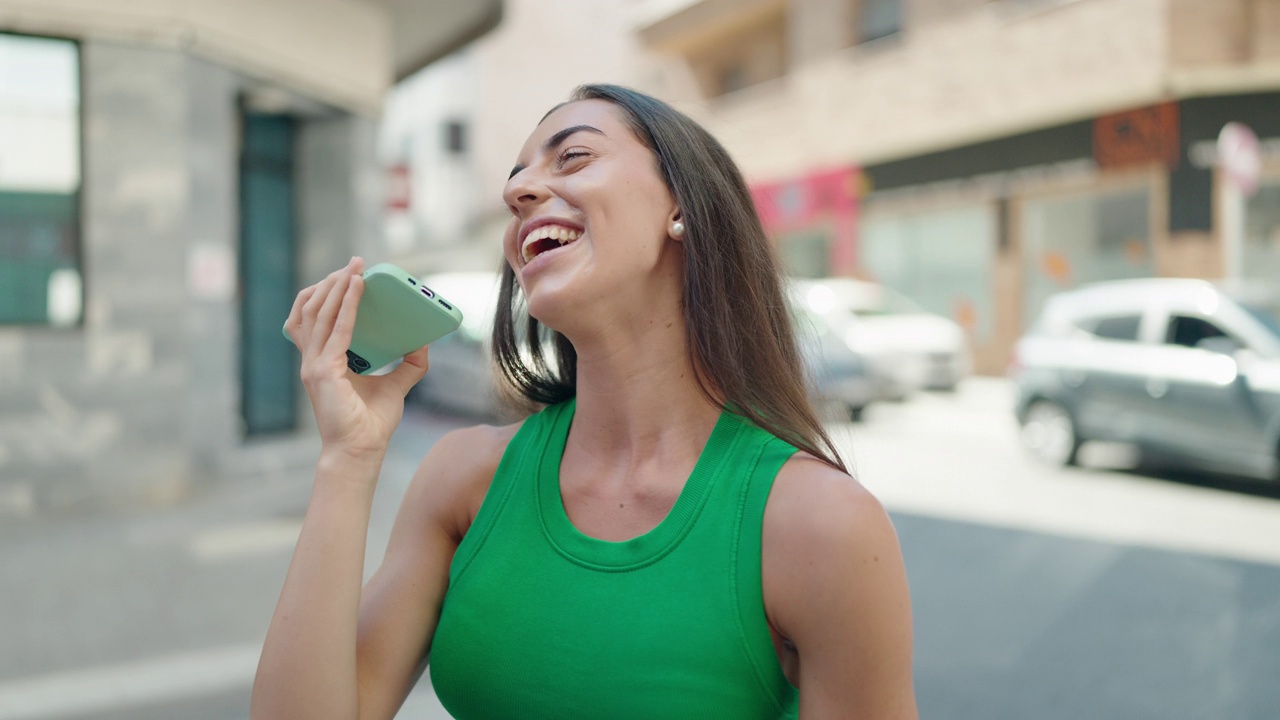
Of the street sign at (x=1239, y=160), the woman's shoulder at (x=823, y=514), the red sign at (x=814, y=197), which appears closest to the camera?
the woman's shoulder at (x=823, y=514)

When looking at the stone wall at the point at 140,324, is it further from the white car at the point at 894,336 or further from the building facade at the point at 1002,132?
the white car at the point at 894,336

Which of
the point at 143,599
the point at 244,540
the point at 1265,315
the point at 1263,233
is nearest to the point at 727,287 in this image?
the point at 143,599

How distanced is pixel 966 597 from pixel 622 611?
181 inches

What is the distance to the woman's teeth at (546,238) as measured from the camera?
1734mm

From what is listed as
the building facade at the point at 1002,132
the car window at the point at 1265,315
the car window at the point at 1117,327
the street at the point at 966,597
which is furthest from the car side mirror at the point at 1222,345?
the building facade at the point at 1002,132

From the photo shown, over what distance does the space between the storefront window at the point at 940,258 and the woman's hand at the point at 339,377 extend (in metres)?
18.2

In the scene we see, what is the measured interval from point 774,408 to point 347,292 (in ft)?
2.29

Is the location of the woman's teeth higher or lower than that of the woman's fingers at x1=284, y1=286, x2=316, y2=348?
higher

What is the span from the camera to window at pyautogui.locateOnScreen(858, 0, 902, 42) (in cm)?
1980

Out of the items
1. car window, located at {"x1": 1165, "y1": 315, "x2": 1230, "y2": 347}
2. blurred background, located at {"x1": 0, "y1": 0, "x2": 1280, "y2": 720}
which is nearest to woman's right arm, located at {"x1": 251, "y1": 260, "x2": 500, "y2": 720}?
blurred background, located at {"x1": 0, "y1": 0, "x2": 1280, "y2": 720}

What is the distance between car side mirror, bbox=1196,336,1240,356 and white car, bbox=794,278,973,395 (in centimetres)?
541

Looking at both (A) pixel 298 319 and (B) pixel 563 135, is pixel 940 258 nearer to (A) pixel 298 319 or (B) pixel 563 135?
(B) pixel 563 135

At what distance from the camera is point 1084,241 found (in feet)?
56.5

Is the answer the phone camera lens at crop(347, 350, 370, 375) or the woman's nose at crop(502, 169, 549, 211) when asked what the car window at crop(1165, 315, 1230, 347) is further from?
the phone camera lens at crop(347, 350, 370, 375)
